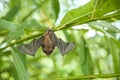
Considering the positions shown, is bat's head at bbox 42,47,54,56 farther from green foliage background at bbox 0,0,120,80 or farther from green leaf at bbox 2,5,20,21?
green leaf at bbox 2,5,20,21

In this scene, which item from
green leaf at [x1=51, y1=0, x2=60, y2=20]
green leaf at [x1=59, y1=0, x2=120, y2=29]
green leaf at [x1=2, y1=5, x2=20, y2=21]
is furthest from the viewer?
green leaf at [x1=2, y1=5, x2=20, y2=21]

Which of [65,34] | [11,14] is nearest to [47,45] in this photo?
[11,14]

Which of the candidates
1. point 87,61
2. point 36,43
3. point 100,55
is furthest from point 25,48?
point 100,55

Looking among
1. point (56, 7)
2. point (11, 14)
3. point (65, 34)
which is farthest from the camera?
point (65, 34)

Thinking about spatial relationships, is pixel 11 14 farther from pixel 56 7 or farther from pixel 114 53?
pixel 114 53

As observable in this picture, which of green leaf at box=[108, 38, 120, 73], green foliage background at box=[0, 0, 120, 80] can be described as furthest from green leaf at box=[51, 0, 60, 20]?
green leaf at box=[108, 38, 120, 73]

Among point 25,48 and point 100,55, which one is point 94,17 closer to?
point 25,48
